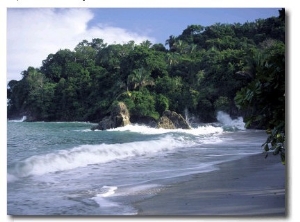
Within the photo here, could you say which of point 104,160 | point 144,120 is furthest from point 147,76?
point 104,160

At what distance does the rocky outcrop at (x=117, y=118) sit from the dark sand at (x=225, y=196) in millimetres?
730

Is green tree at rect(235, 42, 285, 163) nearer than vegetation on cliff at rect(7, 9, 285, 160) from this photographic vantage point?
Yes

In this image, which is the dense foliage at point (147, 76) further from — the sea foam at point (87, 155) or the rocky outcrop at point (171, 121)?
the sea foam at point (87, 155)

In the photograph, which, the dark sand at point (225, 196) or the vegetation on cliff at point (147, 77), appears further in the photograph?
the vegetation on cliff at point (147, 77)

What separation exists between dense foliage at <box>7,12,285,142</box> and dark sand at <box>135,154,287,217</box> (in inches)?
23.4

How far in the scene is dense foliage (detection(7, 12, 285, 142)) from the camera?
3.28 meters

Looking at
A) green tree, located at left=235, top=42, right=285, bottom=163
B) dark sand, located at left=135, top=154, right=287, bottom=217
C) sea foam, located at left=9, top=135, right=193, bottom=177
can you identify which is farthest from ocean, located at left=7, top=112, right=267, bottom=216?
green tree, located at left=235, top=42, right=285, bottom=163

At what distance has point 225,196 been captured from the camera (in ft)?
9.61

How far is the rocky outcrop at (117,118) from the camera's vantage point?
3311mm

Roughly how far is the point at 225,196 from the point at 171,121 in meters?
0.85

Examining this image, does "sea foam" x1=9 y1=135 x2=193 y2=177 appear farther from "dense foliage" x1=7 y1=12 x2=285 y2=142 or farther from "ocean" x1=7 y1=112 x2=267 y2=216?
"dense foliage" x1=7 y1=12 x2=285 y2=142

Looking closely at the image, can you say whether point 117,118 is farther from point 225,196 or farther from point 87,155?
point 225,196

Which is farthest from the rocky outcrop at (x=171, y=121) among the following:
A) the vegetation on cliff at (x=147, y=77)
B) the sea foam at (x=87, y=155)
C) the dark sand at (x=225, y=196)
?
the dark sand at (x=225, y=196)
